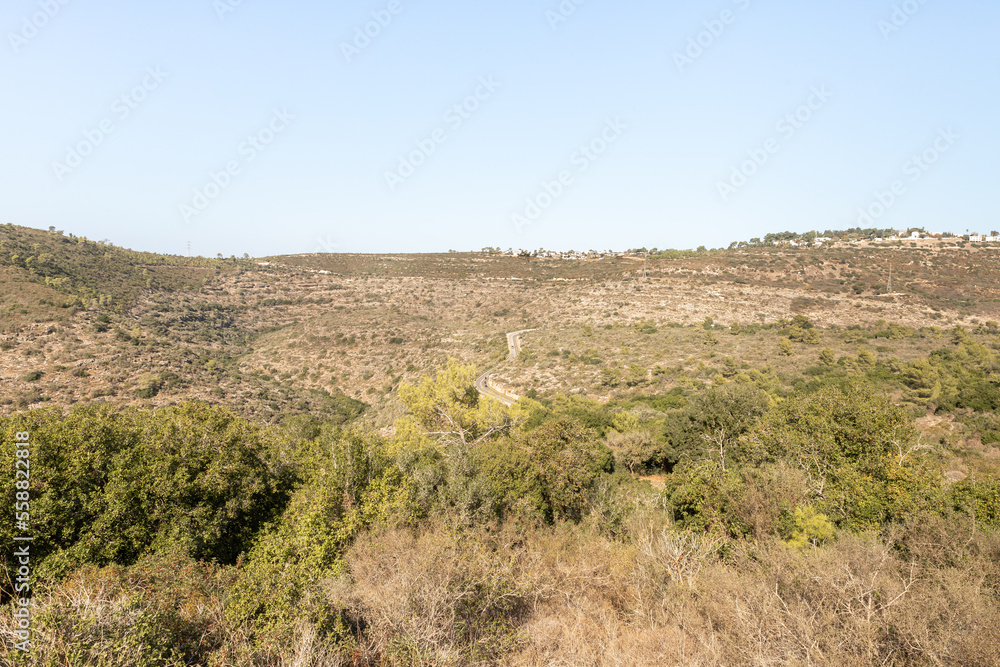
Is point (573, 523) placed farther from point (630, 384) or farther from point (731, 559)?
point (630, 384)

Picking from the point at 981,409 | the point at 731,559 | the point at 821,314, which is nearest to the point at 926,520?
the point at 731,559

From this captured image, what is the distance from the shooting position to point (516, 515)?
52.1ft

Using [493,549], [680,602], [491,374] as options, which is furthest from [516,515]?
[491,374]

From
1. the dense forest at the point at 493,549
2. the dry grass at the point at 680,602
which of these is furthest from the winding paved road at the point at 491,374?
the dry grass at the point at 680,602

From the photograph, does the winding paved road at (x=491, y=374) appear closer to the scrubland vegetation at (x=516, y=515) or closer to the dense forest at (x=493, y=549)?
the scrubland vegetation at (x=516, y=515)

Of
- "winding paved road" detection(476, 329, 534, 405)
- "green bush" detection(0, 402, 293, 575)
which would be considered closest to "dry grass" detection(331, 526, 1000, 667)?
"green bush" detection(0, 402, 293, 575)

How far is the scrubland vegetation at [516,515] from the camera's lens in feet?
27.2

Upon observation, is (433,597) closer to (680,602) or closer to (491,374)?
(680,602)

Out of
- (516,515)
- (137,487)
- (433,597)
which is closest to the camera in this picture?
(433,597)

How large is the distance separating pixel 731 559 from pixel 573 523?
5.60 meters

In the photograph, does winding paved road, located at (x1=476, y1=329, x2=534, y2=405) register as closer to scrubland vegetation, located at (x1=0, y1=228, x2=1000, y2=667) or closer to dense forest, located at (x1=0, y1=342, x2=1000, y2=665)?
scrubland vegetation, located at (x1=0, y1=228, x2=1000, y2=667)

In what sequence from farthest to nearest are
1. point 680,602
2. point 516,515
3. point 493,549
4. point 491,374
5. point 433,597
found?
point 491,374 → point 516,515 → point 493,549 → point 680,602 → point 433,597

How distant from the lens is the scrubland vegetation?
8281 millimetres

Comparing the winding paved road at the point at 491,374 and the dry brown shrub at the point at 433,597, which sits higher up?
the dry brown shrub at the point at 433,597
